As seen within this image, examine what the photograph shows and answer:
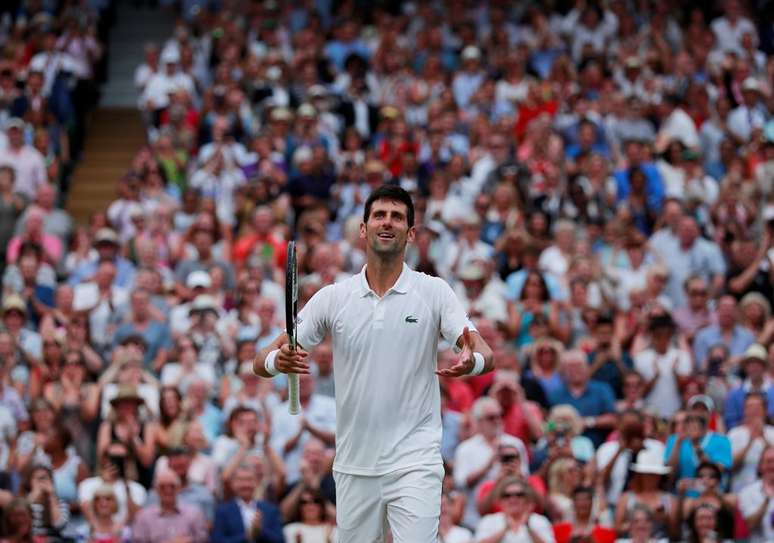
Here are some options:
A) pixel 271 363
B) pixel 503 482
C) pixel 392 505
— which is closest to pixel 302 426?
pixel 503 482

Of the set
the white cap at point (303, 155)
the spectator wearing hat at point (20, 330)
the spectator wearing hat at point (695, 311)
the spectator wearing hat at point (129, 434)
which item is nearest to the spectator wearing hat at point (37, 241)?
the spectator wearing hat at point (20, 330)

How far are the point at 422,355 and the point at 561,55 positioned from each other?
543 inches

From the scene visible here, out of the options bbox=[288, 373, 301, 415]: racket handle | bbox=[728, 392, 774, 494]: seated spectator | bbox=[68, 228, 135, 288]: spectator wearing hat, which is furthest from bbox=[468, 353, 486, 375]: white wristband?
bbox=[68, 228, 135, 288]: spectator wearing hat

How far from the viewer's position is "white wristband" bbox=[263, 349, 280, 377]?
7773 millimetres

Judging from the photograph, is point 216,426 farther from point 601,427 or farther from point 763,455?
point 763,455

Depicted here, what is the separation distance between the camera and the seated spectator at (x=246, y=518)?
1269cm

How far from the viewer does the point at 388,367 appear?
25.9ft

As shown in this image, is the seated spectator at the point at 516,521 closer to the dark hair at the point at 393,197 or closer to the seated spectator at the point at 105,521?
the seated spectator at the point at 105,521

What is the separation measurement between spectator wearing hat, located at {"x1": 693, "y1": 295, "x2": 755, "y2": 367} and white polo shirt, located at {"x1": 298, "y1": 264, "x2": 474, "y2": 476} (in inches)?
305

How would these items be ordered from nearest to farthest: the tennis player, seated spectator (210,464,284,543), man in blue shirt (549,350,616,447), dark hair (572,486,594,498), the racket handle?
1. the racket handle
2. the tennis player
3. dark hair (572,486,594,498)
4. seated spectator (210,464,284,543)
5. man in blue shirt (549,350,616,447)

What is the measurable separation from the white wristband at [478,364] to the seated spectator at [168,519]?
5.57 meters

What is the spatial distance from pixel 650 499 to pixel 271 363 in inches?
228

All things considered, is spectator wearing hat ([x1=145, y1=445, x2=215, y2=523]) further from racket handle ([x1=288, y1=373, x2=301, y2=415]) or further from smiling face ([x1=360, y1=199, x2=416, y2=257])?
smiling face ([x1=360, y1=199, x2=416, y2=257])

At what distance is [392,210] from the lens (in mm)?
7879
